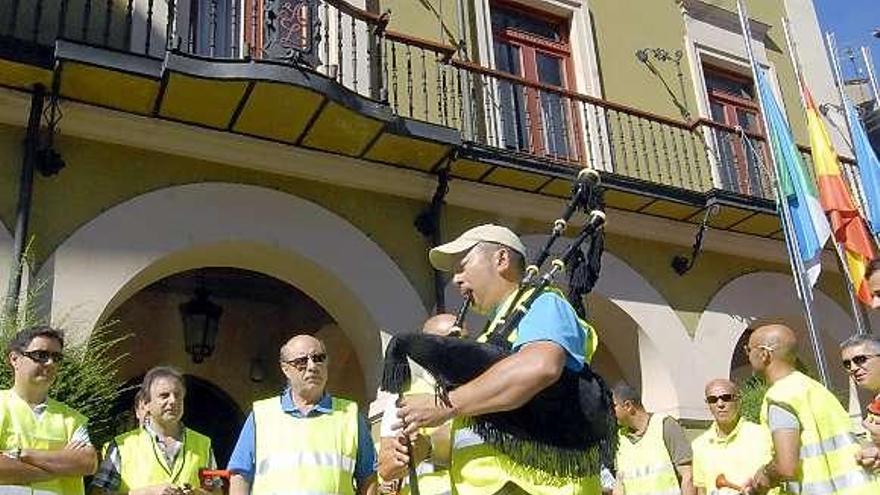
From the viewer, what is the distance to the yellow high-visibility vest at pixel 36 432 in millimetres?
3961

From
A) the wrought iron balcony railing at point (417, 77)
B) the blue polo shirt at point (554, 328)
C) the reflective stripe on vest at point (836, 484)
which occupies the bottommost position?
the reflective stripe on vest at point (836, 484)

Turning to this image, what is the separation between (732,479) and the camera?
17.4ft

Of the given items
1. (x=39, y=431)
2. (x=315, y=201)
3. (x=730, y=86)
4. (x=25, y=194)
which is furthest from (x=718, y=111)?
(x=39, y=431)

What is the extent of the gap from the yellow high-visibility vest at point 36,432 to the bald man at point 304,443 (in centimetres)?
74

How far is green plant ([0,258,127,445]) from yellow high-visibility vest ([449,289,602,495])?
316cm

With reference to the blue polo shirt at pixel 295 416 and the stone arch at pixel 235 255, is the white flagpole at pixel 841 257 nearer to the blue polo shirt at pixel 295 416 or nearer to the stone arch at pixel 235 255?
the stone arch at pixel 235 255

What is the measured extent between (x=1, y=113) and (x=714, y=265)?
6928 mm

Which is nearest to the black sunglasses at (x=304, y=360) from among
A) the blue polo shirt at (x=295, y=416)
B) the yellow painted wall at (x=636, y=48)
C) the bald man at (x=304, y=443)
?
the bald man at (x=304, y=443)

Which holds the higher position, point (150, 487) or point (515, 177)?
point (515, 177)

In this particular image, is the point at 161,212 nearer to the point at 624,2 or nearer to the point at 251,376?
the point at 251,376

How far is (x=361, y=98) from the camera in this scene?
675 centimetres

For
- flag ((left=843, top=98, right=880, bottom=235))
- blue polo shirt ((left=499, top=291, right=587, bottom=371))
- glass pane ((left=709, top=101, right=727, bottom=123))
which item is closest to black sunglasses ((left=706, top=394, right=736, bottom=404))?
blue polo shirt ((left=499, top=291, right=587, bottom=371))

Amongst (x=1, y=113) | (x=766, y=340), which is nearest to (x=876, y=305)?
(x=766, y=340)

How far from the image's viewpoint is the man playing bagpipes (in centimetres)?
243
